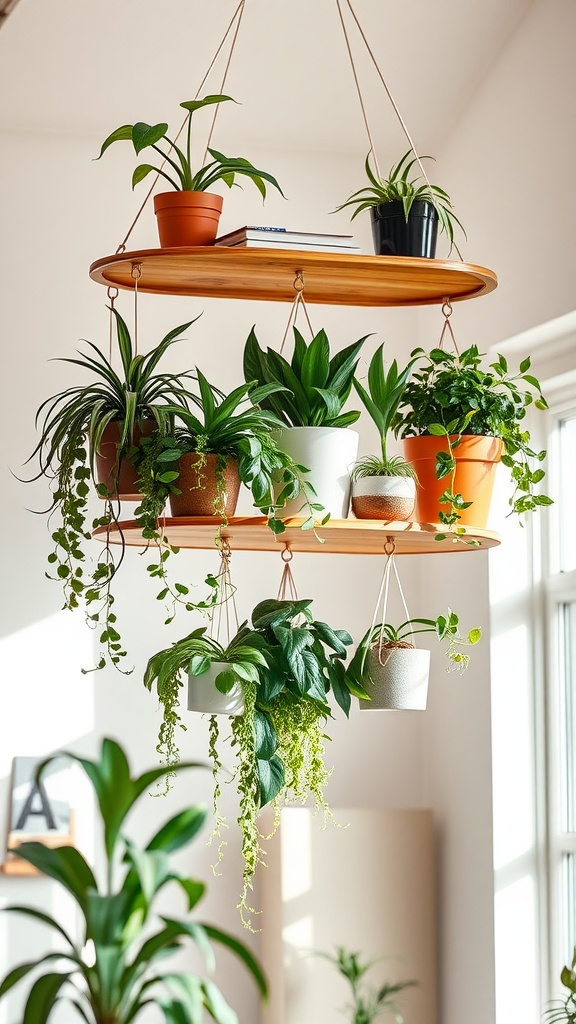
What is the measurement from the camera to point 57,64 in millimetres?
3068

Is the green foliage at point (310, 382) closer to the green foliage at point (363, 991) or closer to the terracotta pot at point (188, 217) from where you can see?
the terracotta pot at point (188, 217)

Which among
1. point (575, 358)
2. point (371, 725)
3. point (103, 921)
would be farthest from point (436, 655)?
point (103, 921)

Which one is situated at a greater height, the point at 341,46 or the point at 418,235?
the point at 341,46

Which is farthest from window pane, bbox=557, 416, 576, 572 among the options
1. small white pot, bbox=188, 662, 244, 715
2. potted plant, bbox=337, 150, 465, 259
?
small white pot, bbox=188, 662, 244, 715

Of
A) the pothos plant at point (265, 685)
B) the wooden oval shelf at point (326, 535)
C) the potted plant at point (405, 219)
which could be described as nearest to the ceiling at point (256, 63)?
the potted plant at point (405, 219)

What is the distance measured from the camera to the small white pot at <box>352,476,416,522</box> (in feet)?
6.98

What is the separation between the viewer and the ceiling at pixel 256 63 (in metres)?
2.96

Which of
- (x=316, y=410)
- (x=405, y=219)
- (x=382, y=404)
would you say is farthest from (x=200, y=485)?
(x=405, y=219)

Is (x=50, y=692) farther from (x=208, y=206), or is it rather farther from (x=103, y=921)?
(x=103, y=921)

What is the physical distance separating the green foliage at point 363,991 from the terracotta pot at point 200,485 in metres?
1.45

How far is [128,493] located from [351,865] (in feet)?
4.51

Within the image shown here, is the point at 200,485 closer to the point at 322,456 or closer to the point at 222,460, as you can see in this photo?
the point at 222,460

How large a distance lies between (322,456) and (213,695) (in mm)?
454

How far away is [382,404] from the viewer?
2227mm
